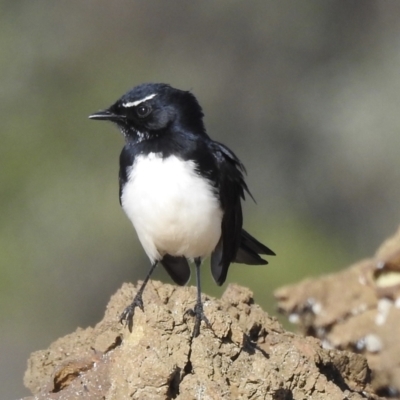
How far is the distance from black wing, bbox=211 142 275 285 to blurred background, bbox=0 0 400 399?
7.62 meters

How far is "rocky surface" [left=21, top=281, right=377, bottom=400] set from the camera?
505 cm

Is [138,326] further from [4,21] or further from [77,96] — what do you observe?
[4,21]

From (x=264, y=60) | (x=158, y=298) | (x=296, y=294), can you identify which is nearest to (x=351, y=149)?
(x=264, y=60)

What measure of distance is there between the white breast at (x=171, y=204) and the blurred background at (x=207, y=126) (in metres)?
8.28

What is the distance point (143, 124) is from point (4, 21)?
12061 millimetres

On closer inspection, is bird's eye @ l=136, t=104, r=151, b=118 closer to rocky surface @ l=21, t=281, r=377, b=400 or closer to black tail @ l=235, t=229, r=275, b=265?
black tail @ l=235, t=229, r=275, b=265

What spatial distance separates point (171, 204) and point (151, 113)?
650 millimetres

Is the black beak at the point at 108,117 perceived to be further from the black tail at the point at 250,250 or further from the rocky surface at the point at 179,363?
the rocky surface at the point at 179,363

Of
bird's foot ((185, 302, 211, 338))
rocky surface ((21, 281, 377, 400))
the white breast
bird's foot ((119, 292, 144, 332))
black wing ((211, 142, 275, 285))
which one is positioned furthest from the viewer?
black wing ((211, 142, 275, 285))

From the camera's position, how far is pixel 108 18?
18.6 metres

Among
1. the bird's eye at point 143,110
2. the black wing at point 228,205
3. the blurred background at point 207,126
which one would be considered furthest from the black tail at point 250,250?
the blurred background at point 207,126

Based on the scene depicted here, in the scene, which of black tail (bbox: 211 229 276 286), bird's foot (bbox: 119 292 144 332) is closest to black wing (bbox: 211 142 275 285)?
black tail (bbox: 211 229 276 286)

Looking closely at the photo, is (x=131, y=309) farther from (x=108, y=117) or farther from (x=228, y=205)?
(x=108, y=117)

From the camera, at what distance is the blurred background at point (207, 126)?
16.0m
